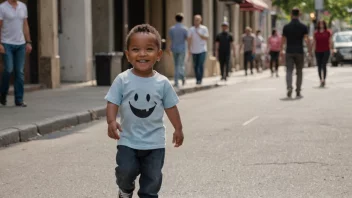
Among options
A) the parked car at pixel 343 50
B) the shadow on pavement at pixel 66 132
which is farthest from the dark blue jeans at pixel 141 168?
the parked car at pixel 343 50

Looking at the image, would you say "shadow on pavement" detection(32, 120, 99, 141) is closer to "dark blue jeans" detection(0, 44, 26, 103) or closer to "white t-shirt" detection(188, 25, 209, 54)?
"dark blue jeans" detection(0, 44, 26, 103)

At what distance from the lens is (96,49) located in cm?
2444

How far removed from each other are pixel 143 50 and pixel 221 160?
10.6ft

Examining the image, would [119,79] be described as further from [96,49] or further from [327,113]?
[96,49]

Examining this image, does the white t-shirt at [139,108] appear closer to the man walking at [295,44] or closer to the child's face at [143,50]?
the child's face at [143,50]

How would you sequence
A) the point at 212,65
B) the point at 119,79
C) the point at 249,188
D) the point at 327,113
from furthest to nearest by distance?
the point at 212,65, the point at 327,113, the point at 249,188, the point at 119,79

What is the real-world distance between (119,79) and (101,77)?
15.5 metres

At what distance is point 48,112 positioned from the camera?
12398 millimetres

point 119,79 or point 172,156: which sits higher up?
point 119,79

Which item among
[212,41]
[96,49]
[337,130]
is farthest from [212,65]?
[337,130]

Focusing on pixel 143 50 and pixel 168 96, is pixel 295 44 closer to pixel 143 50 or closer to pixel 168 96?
pixel 168 96

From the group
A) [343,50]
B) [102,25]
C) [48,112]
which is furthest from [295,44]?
[343,50]

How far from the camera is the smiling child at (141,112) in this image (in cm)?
500

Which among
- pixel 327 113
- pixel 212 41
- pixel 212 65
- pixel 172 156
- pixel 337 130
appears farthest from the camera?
pixel 212 41
